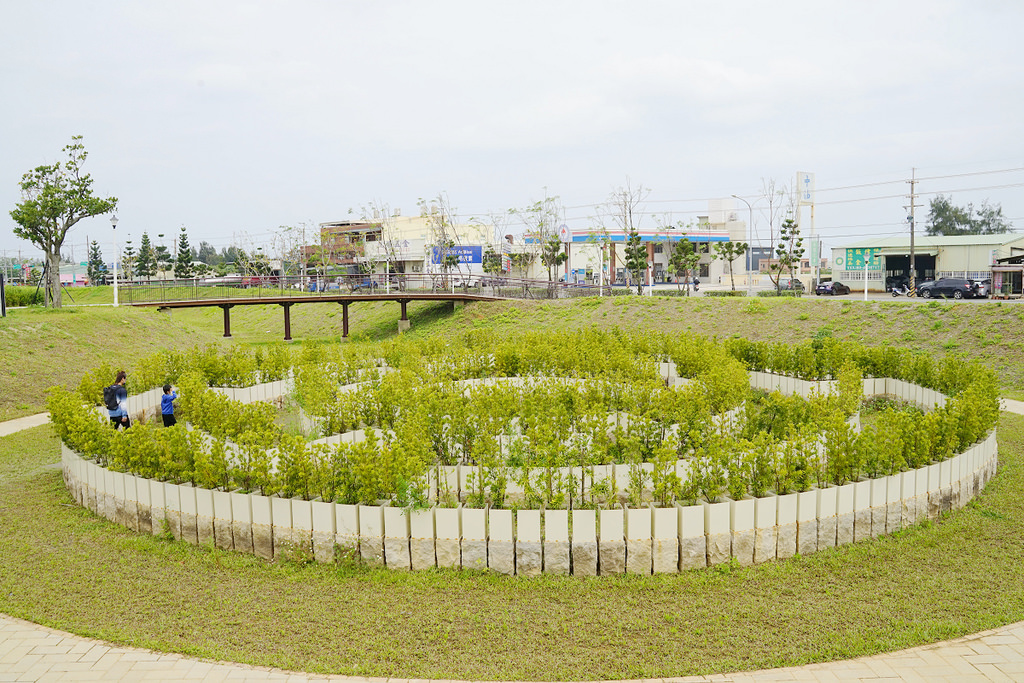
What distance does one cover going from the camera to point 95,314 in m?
27.5

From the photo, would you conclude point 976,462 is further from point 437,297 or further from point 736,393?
point 437,297

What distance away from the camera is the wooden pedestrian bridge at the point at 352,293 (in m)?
33.7

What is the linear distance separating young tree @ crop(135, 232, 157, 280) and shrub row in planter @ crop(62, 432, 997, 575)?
63.3m

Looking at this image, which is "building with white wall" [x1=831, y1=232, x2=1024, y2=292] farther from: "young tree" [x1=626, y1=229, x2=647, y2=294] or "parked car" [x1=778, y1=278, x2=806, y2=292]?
"young tree" [x1=626, y1=229, x2=647, y2=294]

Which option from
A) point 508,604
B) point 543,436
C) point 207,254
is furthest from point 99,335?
point 207,254

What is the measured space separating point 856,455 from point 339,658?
5.86 meters

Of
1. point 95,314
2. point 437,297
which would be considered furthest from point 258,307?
point 95,314

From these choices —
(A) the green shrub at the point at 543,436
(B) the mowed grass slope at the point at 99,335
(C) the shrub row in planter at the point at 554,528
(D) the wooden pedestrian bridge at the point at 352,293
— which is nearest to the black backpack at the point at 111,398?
(A) the green shrub at the point at 543,436

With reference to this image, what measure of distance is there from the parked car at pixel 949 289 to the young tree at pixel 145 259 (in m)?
58.8

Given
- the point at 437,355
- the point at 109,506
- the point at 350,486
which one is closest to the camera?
the point at 350,486

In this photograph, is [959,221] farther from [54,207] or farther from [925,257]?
[54,207]

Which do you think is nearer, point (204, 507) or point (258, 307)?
point (204, 507)

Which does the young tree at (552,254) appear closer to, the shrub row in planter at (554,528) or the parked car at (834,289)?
the parked car at (834,289)

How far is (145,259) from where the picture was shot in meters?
65.9
